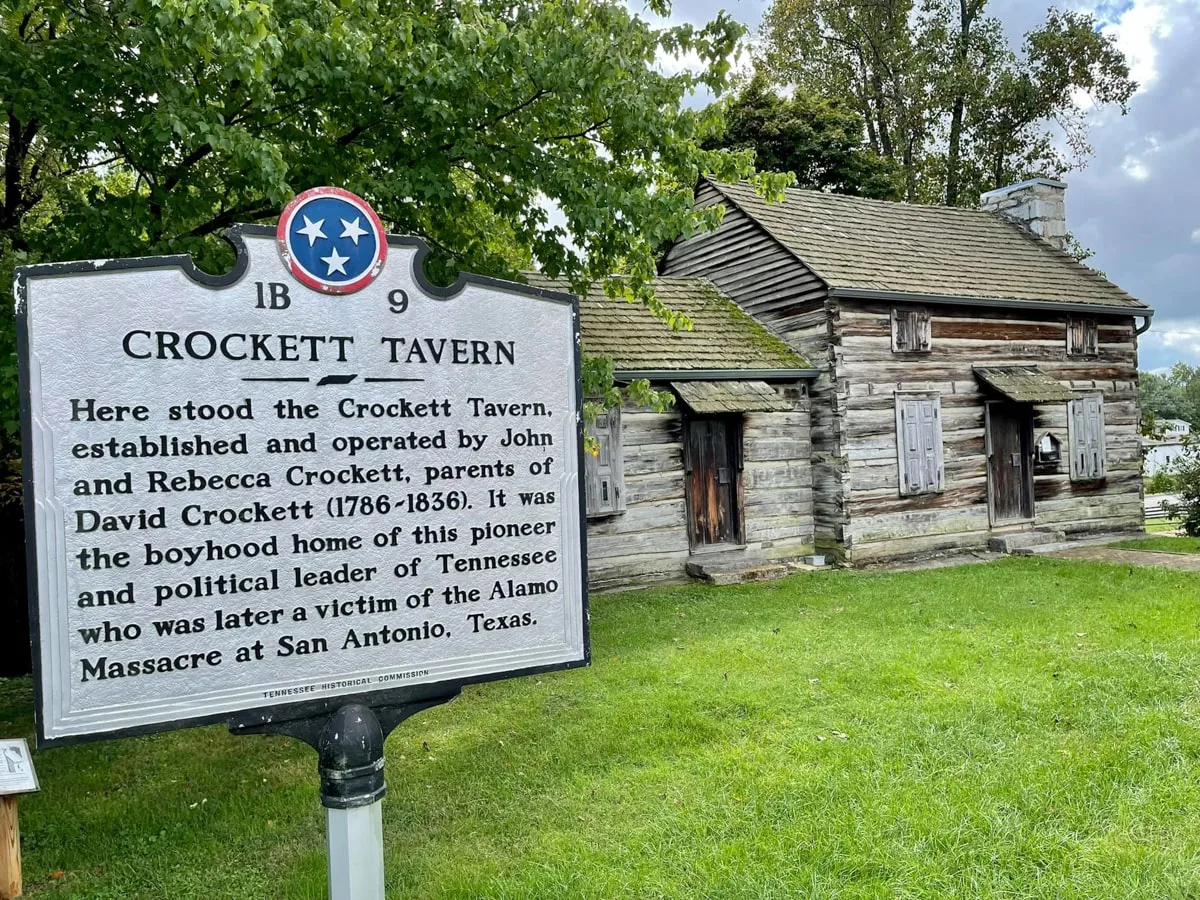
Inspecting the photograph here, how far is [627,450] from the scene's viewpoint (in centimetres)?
1227

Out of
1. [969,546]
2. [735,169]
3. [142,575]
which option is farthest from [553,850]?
[969,546]

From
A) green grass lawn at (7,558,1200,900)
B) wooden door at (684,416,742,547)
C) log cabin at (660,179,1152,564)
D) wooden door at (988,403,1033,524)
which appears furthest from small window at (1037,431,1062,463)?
green grass lawn at (7,558,1200,900)

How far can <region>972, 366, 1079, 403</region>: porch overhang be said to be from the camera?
14.5 m

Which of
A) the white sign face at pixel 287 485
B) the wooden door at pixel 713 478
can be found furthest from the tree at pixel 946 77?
the white sign face at pixel 287 485

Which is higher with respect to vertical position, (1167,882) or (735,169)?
(735,169)

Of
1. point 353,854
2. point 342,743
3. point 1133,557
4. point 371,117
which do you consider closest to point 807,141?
point 1133,557

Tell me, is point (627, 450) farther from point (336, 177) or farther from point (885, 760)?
point (885, 760)

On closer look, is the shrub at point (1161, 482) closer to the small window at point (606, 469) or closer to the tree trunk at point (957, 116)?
the tree trunk at point (957, 116)

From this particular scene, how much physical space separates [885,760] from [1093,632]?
13.9ft

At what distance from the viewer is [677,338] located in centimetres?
1359

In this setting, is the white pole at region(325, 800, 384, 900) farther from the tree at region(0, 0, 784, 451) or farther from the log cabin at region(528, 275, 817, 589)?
the log cabin at region(528, 275, 817, 589)

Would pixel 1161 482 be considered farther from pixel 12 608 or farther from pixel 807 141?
pixel 12 608

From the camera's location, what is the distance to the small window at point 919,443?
1399cm

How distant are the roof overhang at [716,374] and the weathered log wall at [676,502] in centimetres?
38
